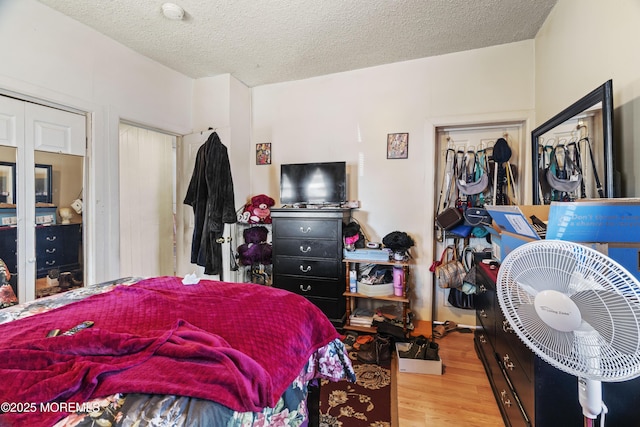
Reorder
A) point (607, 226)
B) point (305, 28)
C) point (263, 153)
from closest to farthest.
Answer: point (607, 226) < point (305, 28) < point (263, 153)

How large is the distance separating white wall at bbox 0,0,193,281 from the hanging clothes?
0.58 meters

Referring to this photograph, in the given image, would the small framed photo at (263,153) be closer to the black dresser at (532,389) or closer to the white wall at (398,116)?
the white wall at (398,116)

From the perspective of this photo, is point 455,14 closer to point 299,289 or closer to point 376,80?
point 376,80

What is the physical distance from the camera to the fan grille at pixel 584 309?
64cm

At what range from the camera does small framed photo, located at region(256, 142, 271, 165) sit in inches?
125

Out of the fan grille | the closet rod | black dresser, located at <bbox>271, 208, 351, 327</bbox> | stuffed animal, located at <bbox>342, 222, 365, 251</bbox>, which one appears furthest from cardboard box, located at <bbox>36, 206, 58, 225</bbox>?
the closet rod

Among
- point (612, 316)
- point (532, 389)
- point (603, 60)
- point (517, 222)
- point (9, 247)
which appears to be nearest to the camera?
point (612, 316)

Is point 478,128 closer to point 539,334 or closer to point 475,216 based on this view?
point 475,216

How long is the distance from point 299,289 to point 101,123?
215 cm

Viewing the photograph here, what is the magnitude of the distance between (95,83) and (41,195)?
0.95 m

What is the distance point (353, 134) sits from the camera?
2873 millimetres

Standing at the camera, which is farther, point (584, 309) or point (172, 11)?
point (172, 11)

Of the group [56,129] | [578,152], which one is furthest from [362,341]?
[56,129]

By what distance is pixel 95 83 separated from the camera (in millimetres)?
2207
